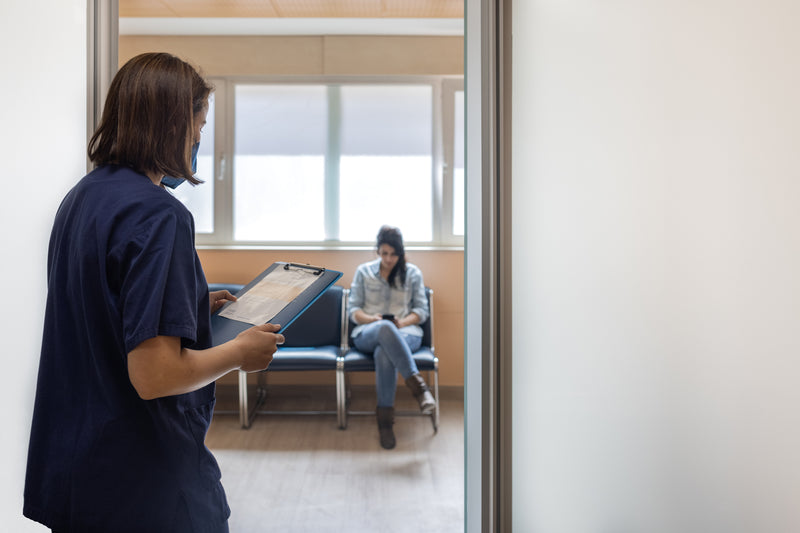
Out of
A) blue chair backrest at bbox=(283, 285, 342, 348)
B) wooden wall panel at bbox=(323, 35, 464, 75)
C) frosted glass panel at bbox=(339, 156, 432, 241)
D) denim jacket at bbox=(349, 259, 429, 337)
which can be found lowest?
blue chair backrest at bbox=(283, 285, 342, 348)

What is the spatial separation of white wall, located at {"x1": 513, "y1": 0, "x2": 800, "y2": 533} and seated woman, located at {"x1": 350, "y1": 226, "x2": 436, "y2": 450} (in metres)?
2.01

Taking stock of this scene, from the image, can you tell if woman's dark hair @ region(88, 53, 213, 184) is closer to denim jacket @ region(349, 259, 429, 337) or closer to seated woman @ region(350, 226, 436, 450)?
seated woman @ region(350, 226, 436, 450)

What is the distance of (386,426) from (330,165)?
6.29 ft

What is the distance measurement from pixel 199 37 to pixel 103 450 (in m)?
3.77

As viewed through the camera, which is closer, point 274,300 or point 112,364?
point 112,364

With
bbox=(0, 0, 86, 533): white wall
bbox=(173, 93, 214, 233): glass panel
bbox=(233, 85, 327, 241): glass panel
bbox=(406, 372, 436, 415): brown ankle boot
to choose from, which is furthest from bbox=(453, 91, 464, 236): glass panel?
bbox=(0, 0, 86, 533): white wall

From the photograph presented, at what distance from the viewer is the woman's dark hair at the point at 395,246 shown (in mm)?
3547

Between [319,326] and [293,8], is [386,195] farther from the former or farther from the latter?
[293,8]

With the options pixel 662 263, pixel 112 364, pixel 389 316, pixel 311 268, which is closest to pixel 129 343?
pixel 112 364

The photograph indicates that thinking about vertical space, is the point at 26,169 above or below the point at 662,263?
above

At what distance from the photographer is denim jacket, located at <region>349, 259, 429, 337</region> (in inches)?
141

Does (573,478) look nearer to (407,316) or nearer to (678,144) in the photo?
(678,144)

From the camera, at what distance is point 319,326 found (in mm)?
3621

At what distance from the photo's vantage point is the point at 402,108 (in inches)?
156
